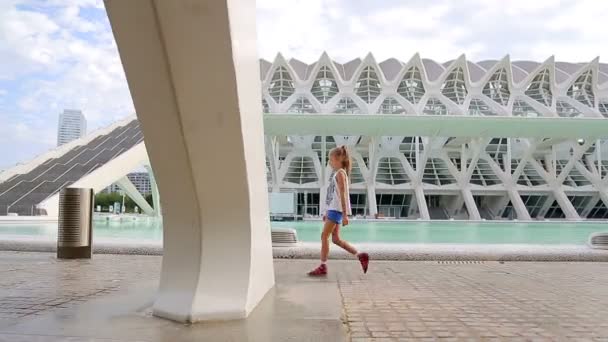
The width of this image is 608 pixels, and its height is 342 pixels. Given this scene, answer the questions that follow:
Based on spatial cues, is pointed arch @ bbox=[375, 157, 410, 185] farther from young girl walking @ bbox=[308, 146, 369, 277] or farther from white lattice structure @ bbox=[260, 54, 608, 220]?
young girl walking @ bbox=[308, 146, 369, 277]

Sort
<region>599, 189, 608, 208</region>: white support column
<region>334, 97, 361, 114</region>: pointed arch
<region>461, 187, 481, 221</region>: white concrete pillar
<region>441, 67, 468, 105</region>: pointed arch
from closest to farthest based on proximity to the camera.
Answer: <region>461, 187, 481, 221</region>: white concrete pillar, <region>599, 189, 608, 208</region>: white support column, <region>334, 97, 361, 114</region>: pointed arch, <region>441, 67, 468, 105</region>: pointed arch

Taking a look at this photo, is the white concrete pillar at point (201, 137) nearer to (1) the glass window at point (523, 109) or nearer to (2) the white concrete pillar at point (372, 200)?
(2) the white concrete pillar at point (372, 200)

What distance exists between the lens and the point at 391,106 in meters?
43.8

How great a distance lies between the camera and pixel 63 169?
73.6 ft

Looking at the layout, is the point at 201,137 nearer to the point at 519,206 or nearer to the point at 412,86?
the point at 519,206

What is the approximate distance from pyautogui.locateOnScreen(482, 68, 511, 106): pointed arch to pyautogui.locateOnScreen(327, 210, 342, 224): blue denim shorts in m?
45.3

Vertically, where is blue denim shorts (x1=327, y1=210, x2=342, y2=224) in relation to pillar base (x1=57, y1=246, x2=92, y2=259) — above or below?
above

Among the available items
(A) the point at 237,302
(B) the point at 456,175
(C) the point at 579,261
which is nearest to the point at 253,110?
(A) the point at 237,302

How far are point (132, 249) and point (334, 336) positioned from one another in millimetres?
5134

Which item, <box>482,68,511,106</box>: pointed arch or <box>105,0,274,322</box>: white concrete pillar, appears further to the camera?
<box>482,68,511,106</box>: pointed arch

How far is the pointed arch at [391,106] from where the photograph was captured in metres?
43.3

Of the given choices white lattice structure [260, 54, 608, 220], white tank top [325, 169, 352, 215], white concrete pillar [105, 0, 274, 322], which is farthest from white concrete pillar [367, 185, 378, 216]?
white concrete pillar [105, 0, 274, 322]

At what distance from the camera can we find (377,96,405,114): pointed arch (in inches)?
1704

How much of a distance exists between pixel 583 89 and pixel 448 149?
18.8 metres
